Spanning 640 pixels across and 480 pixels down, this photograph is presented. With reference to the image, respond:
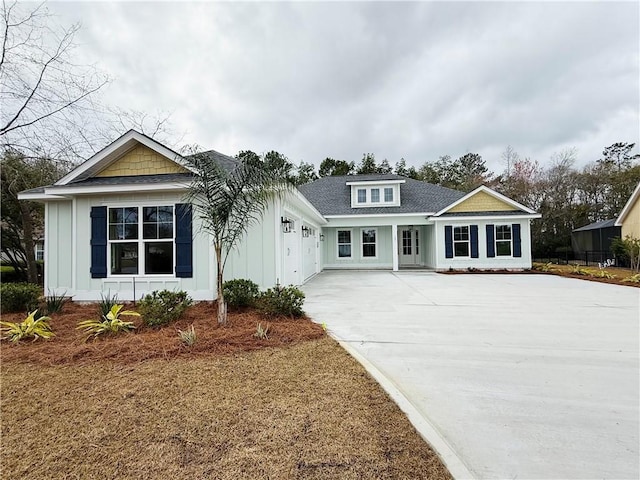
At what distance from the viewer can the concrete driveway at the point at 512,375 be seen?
2215mm

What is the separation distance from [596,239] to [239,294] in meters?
25.9

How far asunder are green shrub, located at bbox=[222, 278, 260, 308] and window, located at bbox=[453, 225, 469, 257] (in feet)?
40.7

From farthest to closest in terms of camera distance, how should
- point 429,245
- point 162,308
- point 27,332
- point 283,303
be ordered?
point 429,245 → point 283,303 → point 162,308 → point 27,332

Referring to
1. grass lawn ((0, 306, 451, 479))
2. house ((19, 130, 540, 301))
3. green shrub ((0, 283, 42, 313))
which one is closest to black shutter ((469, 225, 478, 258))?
house ((19, 130, 540, 301))

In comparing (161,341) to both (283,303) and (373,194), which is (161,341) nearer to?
(283,303)

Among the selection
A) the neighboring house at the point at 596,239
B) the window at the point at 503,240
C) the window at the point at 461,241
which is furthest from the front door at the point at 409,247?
the neighboring house at the point at 596,239

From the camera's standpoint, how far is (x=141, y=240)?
24.9 feet

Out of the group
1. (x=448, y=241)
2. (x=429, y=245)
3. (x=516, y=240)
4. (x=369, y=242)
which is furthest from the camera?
(x=369, y=242)

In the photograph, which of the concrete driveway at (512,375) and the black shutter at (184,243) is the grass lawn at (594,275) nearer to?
the concrete driveway at (512,375)

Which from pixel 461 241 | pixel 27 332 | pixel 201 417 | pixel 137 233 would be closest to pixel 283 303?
pixel 201 417

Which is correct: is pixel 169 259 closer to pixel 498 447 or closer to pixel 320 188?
pixel 498 447

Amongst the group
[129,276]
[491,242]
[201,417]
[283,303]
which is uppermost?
[491,242]

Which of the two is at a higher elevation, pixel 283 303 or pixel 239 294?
pixel 239 294

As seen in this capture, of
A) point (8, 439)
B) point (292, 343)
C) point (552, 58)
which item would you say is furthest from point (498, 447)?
point (552, 58)
